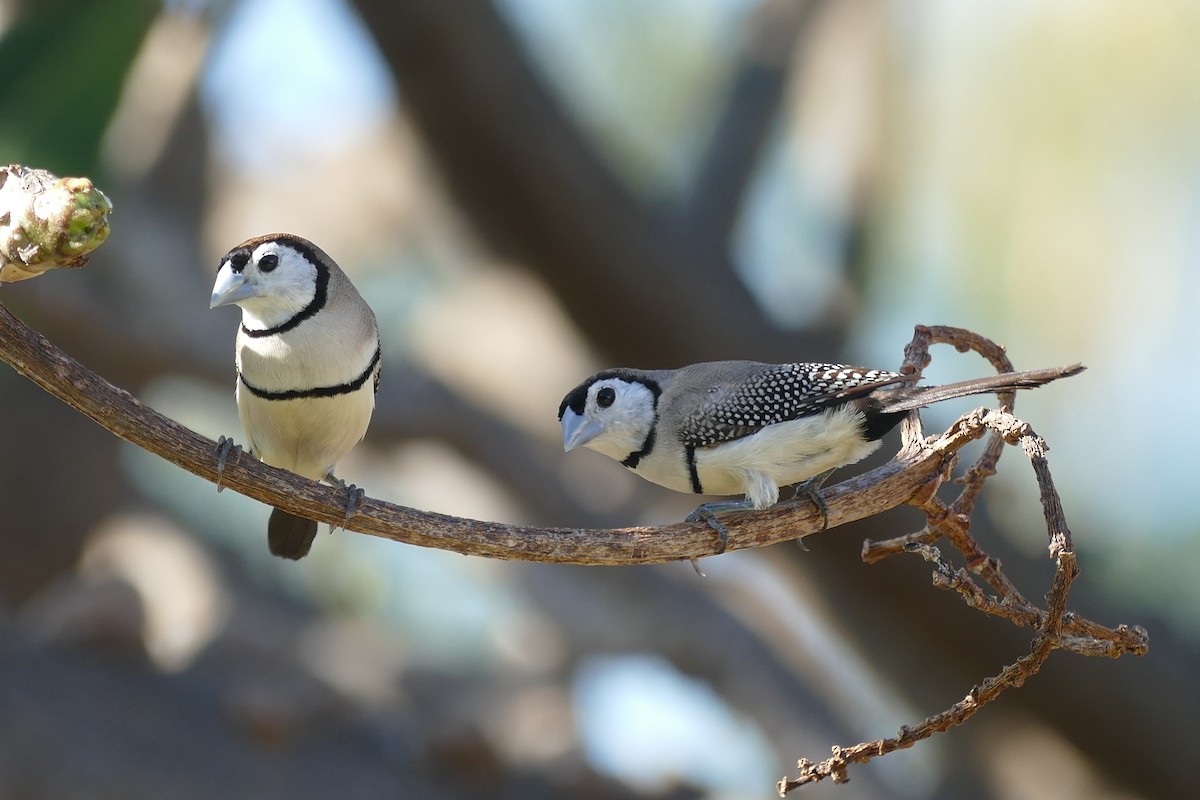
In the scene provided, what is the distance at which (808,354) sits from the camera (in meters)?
Result: 5.62

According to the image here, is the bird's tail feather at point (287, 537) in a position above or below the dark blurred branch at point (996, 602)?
above

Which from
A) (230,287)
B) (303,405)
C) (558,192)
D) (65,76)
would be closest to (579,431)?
(303,405)

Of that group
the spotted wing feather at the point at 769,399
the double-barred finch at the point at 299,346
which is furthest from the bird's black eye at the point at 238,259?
the spotted wing feather at the point at 769,399

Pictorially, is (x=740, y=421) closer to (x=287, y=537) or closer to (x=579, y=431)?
(x=579, y=431)

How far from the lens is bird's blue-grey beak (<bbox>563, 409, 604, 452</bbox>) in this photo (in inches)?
106

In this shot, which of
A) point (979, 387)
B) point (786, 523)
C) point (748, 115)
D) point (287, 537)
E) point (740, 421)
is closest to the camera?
point (979, 387)

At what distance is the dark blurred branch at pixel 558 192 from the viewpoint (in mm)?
5492

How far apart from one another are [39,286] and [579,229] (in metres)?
2.36

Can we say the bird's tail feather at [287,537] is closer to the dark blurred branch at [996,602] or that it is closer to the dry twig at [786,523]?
the dry twig at [786,523]

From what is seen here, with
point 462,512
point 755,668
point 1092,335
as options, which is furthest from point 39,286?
point 1092,335

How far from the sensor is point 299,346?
99.3 inches

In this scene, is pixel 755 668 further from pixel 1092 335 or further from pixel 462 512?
pixel 1092 335

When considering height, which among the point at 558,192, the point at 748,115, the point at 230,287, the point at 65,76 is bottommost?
the point at 230,287

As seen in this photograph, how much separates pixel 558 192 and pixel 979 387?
3846 millimetres
